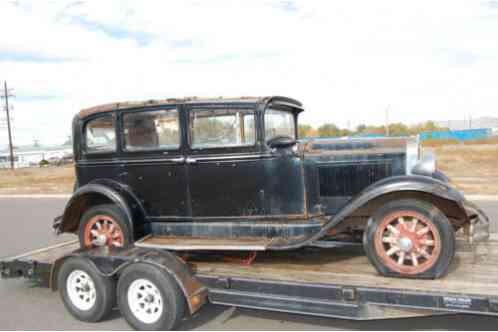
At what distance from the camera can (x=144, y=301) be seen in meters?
3.88

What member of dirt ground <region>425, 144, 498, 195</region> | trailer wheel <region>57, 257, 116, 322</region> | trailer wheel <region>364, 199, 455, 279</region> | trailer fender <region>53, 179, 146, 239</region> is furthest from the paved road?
dirt ground <region>425, 144, 498, 195</region>

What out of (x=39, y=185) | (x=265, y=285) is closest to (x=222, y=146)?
(x=265, y=285)

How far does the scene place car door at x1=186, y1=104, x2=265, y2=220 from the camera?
4.25 m

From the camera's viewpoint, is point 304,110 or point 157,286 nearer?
point 157,286

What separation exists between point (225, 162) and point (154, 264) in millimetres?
1188

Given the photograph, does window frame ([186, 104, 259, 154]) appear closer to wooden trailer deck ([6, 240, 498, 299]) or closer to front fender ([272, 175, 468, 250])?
front fender ([272, 175, 468, 250])

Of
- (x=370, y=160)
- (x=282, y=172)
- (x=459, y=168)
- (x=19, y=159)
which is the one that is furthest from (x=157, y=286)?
(x=19, y=159)

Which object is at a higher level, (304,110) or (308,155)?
(304,110)

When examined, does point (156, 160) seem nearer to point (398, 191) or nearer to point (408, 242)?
point (398, 191)

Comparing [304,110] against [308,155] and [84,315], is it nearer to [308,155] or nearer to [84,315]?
[308,155]

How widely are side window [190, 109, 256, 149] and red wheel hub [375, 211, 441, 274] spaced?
1547 millimetres

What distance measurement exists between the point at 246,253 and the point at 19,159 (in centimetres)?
8132

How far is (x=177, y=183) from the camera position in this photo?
4.48 meters

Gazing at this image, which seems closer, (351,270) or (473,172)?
(351,270)
